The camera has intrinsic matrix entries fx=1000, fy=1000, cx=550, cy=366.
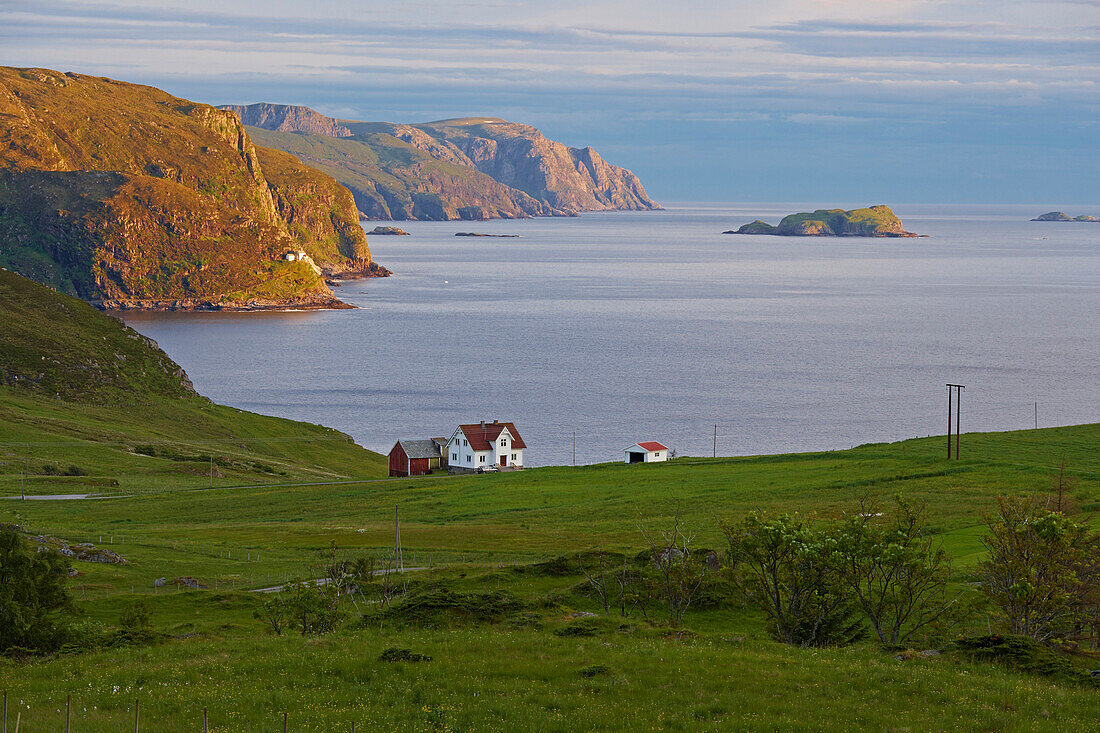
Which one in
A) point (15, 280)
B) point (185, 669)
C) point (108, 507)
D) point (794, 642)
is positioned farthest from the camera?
point (15, 280)

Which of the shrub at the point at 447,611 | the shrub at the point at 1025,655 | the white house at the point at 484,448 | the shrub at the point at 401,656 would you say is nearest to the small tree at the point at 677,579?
the shrub at the point at 447,611

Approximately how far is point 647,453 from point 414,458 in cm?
2703

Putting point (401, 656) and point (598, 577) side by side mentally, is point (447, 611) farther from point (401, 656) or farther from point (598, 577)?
point (598, 577)

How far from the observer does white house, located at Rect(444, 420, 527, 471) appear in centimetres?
11494

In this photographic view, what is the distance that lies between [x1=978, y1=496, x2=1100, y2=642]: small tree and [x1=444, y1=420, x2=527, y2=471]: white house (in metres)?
83.4

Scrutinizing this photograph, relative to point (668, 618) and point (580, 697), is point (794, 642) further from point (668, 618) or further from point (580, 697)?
point (580, 697)

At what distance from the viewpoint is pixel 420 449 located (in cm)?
11700

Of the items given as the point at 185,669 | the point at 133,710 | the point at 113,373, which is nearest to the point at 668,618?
the point at 185,669

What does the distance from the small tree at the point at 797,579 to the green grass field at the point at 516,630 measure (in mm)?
2496

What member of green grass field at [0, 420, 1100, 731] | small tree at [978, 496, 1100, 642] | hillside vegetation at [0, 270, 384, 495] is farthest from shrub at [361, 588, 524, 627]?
hillside vegetation at [0, 270, 384, 495]

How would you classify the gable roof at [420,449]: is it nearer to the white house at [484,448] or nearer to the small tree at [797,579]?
the white house at [484,448]

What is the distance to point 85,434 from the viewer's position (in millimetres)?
121438

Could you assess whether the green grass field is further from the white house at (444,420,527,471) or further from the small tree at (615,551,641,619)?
the white house at (444,420,527,471)

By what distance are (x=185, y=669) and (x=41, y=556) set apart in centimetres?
890
